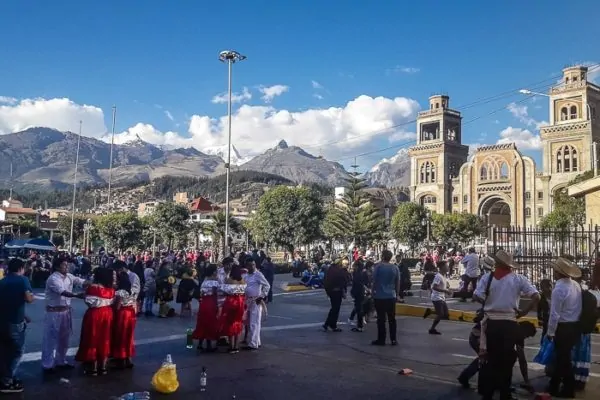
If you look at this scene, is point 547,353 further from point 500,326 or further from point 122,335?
point 122,335

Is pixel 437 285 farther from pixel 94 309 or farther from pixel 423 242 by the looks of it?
pixel 423 242

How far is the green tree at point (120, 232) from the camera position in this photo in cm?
6288

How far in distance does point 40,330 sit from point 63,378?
5260 millimetres

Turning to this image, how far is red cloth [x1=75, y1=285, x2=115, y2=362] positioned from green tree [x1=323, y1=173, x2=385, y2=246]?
42445 mm

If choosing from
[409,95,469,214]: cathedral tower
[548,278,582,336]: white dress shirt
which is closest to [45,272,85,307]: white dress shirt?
[548,278,582,336]: white dress shirt

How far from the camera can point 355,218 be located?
169 ft

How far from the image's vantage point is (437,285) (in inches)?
481

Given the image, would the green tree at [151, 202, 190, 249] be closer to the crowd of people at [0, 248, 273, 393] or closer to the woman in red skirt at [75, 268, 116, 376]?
the crowd of people at [0, 248, 273, 393]

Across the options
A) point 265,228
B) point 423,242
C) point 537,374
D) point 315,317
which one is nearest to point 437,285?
point 537,374

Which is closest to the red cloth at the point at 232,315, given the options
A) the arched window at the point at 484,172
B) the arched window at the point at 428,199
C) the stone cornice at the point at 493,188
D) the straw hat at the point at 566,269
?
the straw hat at the point at 566,269

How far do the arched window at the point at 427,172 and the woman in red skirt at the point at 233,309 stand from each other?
81.8 metres

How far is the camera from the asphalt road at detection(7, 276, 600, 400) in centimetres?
742

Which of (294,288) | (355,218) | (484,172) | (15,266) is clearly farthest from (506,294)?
(484,172)

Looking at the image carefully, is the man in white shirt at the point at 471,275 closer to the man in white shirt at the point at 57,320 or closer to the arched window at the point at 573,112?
the man in white shirt at the point at 57,320
